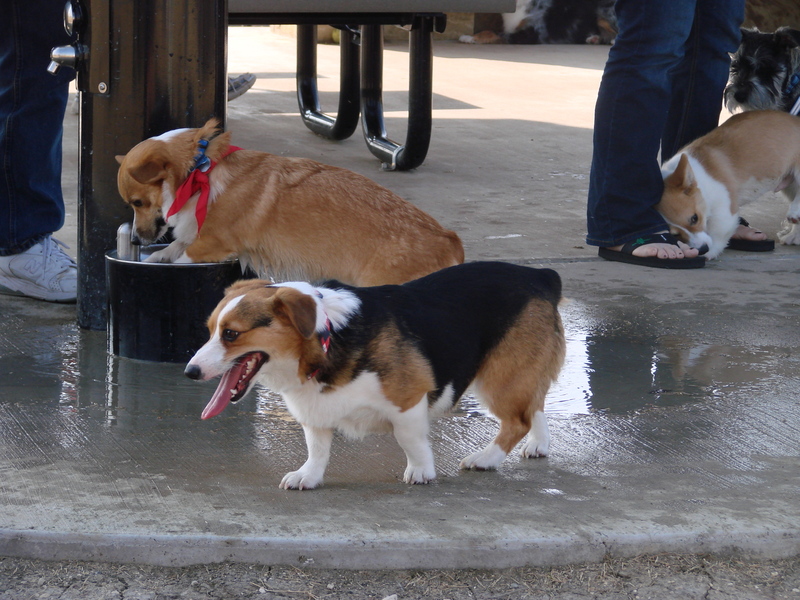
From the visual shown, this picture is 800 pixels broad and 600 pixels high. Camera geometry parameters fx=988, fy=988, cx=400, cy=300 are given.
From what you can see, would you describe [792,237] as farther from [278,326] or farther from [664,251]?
[278,326]

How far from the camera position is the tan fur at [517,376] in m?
2.62

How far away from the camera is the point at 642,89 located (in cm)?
467

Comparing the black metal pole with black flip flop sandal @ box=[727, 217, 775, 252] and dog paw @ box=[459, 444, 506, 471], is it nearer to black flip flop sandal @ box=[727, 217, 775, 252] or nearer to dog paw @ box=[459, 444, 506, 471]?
dog paw @ box=[459, 444, 506, 471]

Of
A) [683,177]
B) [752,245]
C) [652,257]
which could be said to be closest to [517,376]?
[652,257]

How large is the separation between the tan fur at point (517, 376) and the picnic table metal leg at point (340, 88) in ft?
17.0

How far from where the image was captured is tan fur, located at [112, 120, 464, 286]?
346 centimetres

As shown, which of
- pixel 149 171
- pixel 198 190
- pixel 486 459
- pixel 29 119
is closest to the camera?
pixel 486 459

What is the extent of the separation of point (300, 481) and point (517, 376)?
640 mm

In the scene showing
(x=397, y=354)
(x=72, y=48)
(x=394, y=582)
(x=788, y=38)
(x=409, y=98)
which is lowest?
(x=394, y=582)

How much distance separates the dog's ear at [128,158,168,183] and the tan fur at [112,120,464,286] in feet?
0.16

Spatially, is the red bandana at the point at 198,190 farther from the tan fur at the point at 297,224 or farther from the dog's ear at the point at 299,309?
the dog's ear at the point at 299,309

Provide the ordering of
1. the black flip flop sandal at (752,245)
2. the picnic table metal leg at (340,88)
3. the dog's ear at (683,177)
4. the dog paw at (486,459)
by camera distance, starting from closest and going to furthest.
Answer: the dog paw at (486,459), the dog's ear at (683,177), the black flip flop sandal at (752,245), the picnic table metal leg at (340,88)

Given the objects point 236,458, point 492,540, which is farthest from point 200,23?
point 492,540

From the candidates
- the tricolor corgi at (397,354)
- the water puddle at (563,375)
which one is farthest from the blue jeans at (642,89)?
the tricolor corgi at (397,354)
